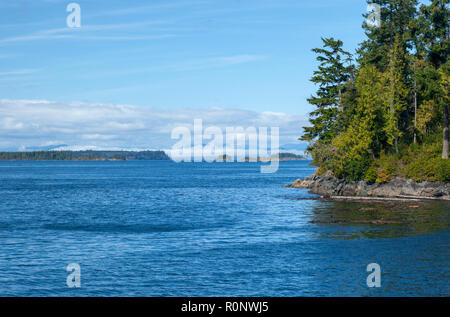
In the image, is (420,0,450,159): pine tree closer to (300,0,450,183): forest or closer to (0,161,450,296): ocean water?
(300,0,450,183): forest

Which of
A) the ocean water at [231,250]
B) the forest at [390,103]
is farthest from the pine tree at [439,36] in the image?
the ocean water at [231,250]

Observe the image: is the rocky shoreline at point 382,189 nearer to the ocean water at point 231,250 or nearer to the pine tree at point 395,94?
the ocean water at point 231,250

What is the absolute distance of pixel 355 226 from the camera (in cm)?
5072

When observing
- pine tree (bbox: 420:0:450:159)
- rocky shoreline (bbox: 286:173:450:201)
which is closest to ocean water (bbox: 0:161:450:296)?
rocky shoreline (bbox: 286:173:450:201)

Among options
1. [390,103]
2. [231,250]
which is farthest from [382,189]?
[231,250]

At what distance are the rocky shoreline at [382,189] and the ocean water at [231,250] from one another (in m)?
5.64

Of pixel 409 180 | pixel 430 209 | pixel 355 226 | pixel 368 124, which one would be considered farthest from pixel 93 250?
pixel 368 124

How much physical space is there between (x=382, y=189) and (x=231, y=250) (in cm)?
4489

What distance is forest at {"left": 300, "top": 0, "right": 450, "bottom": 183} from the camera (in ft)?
252

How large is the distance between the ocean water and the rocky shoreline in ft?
18.5

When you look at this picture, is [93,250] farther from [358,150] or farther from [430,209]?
[358,150]

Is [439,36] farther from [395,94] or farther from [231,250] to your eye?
[231,250]

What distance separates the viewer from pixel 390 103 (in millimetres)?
84188

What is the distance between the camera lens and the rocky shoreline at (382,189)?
71.9 metres
